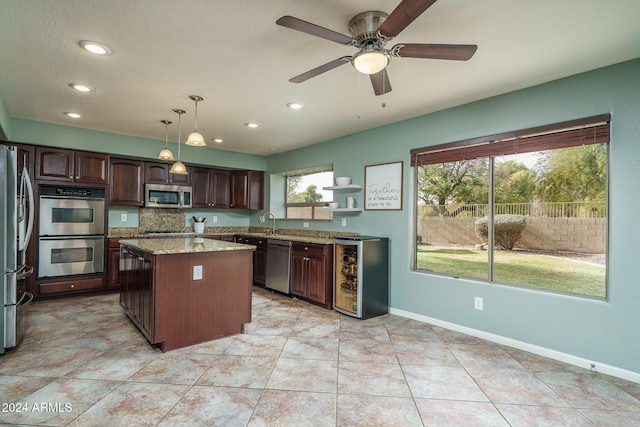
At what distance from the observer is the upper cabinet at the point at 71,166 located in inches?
174

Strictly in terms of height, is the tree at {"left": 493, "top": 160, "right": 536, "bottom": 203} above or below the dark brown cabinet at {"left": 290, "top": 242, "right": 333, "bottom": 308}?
above

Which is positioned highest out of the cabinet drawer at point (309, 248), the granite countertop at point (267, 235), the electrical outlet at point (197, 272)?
the granite countertop at point (267, 235)

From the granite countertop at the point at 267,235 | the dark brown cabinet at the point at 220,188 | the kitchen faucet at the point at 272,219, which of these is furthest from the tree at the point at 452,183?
the dark brown cabinet at the point at 220,188

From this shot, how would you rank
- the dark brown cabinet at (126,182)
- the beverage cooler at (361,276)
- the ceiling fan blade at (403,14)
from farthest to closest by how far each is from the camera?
the dark brown cabinet at (126,182), the beverage cooler at (361,276), the ceiling fan blade at (403,14)

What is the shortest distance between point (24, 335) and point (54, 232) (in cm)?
181

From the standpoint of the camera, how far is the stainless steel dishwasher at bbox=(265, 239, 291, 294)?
15.8 feet

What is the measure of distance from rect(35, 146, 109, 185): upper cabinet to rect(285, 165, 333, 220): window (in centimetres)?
296

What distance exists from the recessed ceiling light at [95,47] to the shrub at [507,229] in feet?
12.1

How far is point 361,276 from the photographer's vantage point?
3.77 meters

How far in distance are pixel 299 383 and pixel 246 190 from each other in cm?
454

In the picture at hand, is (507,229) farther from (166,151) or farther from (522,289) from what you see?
(166,151)

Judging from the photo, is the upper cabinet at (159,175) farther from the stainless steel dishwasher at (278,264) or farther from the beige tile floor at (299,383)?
the beige tile floor at (299,383)

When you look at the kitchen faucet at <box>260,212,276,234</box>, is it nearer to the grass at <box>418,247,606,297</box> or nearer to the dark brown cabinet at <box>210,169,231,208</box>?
the dark brown cabinet at <box>210,169,231,208</box>

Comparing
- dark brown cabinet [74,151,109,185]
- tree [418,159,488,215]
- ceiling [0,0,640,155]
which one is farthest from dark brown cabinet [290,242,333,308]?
dark brown cabinet [74,151,109,185]
